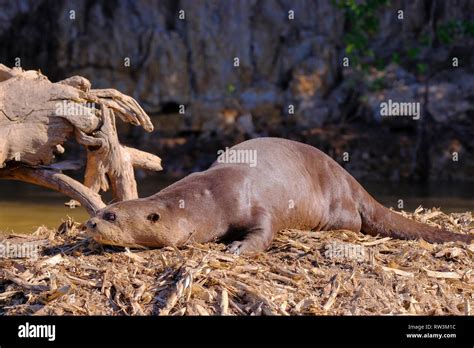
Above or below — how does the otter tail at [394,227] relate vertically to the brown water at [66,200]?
below

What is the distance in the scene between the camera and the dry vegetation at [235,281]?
462cm

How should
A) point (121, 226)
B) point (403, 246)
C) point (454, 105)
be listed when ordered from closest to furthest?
point (121, 226)
point (403, 246)
point (454, 105)

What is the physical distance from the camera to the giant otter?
547 cm

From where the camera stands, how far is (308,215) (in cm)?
631

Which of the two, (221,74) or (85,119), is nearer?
(85,119)

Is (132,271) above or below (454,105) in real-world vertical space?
below

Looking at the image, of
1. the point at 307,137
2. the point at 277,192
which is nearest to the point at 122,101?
the point at 277,192
